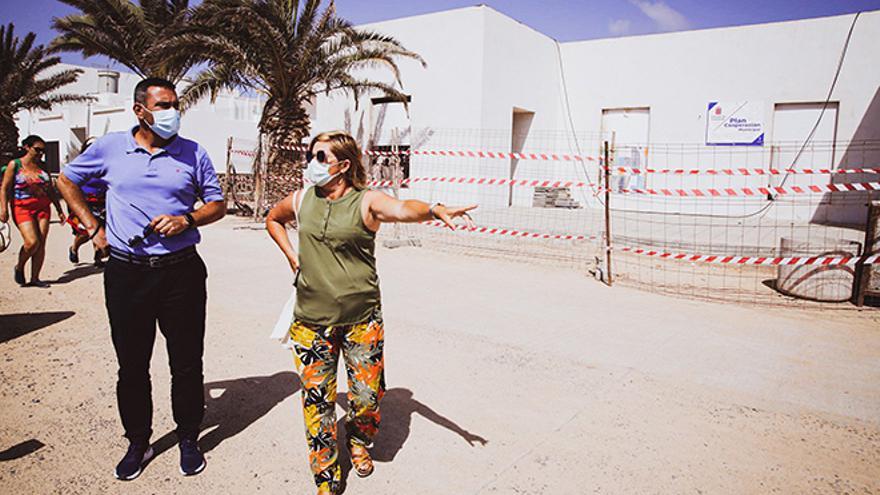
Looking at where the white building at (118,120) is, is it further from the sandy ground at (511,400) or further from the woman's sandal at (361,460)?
the woman's sandal at (361,460)

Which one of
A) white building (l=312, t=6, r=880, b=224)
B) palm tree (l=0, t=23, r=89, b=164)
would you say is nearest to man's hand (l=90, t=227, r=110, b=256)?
white building (l=312, t=6, r=880, b=224)

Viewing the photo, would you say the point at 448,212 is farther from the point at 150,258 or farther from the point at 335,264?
the point at 150,258

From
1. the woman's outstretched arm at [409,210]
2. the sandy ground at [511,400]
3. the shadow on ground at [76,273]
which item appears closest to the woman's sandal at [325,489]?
the sandy ground at [511,400]

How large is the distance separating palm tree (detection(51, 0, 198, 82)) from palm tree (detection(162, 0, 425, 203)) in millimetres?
3452

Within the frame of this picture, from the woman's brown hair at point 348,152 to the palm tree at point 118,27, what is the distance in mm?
16271

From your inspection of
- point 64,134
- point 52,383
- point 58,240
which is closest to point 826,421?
point 52,383

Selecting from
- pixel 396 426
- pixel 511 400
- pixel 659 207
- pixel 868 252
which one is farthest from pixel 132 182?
pixel 659 207

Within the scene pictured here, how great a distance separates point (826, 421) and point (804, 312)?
370cm

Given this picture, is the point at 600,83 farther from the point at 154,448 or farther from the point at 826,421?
the point at 154,448

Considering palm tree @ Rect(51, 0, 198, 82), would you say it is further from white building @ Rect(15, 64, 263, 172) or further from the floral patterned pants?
the floral patterned pants

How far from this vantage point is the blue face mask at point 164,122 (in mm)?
3066

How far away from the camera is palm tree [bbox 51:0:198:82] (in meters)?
18.0

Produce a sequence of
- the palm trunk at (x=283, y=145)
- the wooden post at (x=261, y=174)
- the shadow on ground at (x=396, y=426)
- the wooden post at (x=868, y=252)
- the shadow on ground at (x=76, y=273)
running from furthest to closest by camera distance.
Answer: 1. the wooden post at (x=261, y=174)
2. the palm trunk at (x=283, y=145)
3. the shadow on ground at (x=76, y=273)
4. the wooden post at (x=868, y=252)
5. the shadow on ground at (x=396, y=426)

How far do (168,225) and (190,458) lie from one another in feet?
4.32
